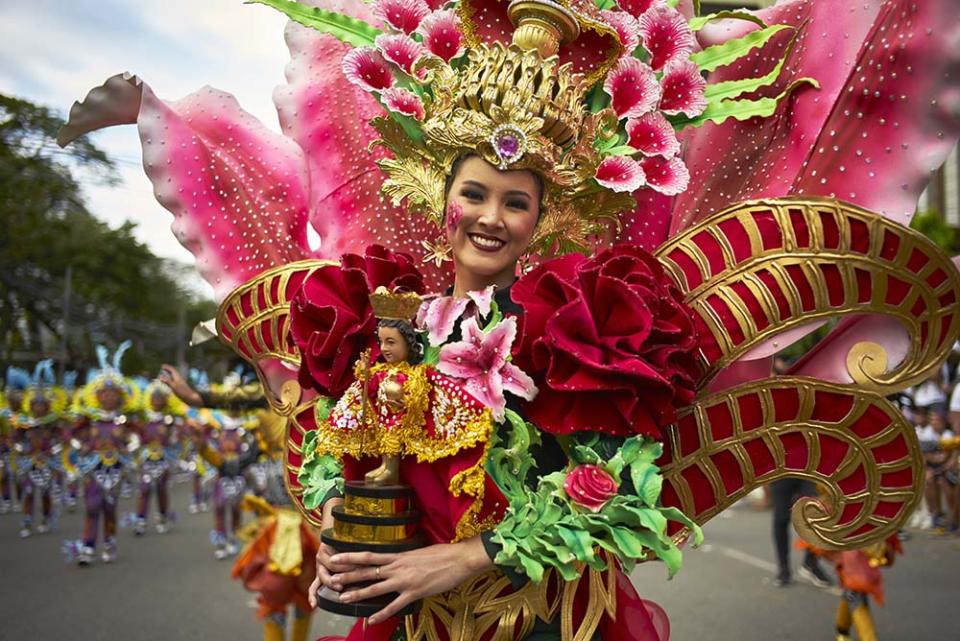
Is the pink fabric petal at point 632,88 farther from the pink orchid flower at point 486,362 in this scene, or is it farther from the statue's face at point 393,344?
the statue's face at point 393,344

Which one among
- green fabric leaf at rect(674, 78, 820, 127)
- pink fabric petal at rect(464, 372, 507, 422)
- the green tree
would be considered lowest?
pink fabric petal at rect(464, 372, 507, 422)

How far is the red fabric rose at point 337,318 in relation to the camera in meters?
2.17

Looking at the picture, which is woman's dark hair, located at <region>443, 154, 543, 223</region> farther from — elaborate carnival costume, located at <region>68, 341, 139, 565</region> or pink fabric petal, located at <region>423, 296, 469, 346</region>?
elaborate carnival costume, located at <region>68, 341, 139, 565</region>

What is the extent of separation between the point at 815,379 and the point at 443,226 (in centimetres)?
104

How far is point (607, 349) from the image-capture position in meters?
1.88

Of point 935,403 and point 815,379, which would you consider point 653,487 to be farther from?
point 935,403

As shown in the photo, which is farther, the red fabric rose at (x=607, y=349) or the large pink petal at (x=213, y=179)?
the large pink petal at (x=213, y=179)

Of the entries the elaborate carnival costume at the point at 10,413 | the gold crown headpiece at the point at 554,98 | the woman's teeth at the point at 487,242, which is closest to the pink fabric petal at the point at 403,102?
the gold crown headpiece at the point at 554,98

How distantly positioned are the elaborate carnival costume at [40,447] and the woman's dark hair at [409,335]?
11.6m

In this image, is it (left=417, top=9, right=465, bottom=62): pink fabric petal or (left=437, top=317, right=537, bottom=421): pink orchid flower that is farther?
(left=417, top=9, right=465, bottom=62): pink fabric petal

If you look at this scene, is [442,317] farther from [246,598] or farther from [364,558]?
[246,598]

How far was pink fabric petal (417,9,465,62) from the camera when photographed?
232 cm

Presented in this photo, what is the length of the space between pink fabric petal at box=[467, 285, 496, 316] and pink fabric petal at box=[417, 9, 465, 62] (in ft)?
2.28

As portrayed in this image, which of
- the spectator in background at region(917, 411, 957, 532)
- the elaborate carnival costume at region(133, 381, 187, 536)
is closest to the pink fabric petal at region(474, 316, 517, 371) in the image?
the spectator in background at region(917, 411, 957, 532)
